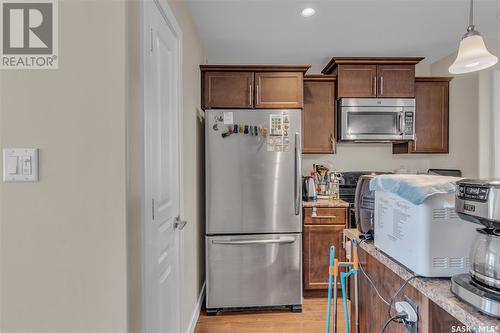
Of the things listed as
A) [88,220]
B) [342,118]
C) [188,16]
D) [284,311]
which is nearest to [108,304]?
[88,220]

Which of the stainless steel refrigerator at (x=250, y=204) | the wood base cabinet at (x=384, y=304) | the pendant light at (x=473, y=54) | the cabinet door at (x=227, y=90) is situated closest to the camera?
the wood base cabinet at (x=384, y=304)

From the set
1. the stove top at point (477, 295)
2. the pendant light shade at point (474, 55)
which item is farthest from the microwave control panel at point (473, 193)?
the pendant light shade at point (474, 55)

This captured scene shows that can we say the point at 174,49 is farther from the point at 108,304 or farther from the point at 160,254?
the point at 108,304

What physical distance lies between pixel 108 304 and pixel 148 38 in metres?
1.12

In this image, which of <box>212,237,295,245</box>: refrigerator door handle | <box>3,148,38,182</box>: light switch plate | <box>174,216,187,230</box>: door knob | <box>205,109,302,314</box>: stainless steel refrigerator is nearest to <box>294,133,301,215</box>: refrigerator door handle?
<box>205,109,302,314</box>: stainless steel refrigerator

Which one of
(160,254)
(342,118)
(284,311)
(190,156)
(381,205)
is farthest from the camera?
(342,118)

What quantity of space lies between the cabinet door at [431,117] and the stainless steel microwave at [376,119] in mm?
234

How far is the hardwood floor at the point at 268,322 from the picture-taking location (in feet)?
7.43

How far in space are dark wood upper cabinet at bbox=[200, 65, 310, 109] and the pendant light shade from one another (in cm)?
123

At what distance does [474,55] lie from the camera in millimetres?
1610

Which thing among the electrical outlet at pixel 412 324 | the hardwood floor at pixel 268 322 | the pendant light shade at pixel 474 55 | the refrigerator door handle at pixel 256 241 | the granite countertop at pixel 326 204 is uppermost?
the pendant light shade at pixel 474 55

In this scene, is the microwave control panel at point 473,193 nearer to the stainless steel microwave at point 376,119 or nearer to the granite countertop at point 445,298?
the granite countertop at point 445,298

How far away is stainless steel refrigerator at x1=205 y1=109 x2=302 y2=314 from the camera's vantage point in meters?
2.46

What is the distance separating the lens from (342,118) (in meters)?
3.03
